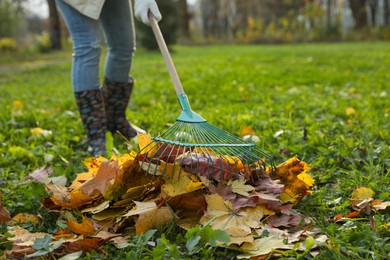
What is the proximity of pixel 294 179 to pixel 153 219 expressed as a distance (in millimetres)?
625

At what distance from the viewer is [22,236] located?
63.5 inches

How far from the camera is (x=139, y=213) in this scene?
161 centimetres

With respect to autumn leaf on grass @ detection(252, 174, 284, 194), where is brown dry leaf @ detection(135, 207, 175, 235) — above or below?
below

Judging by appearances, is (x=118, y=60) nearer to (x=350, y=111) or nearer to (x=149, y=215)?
(x=149, y=215)

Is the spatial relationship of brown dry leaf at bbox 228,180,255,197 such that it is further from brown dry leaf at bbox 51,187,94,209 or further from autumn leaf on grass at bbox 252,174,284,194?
brown dry leaf at bbox 51,187,94,209

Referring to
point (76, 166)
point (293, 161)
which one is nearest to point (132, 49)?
point (76, 166)

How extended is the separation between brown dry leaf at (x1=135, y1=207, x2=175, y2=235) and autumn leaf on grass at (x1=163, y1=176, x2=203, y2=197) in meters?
0.07

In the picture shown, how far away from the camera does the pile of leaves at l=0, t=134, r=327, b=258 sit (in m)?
1.52

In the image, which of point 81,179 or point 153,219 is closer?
point 153,219

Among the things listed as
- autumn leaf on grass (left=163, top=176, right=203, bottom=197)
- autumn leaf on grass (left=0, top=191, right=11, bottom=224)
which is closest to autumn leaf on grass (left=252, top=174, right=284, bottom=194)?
autumn leaf on grass (left=163, top=176, right=203, bottom=197)

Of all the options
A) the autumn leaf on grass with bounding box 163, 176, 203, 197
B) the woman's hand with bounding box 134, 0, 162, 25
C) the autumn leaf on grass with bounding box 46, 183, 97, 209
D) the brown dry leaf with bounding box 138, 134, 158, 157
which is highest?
the woman's hand with bounding box 134, 0, 162, 25

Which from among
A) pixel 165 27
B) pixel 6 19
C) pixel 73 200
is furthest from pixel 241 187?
pixel 6 19

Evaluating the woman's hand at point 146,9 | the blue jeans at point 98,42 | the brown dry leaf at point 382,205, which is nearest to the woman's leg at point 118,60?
the blue jeans at point 98,42

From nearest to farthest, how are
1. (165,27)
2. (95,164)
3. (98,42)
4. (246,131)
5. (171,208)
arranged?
(171,208), (95,164), (98,42), (246,131), (165,27)
